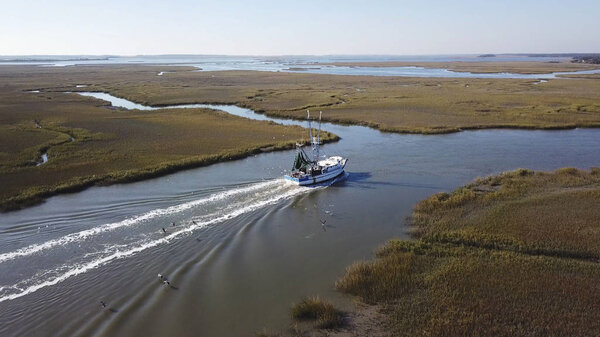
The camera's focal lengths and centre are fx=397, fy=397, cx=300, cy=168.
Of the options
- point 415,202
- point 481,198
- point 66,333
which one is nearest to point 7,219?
point 66,333

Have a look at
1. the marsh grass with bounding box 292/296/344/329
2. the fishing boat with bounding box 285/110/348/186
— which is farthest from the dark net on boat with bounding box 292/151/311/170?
the marsh grass with bounding box 292/296/344/329

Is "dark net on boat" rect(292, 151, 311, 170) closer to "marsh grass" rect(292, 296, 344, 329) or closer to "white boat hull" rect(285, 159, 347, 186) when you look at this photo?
"white boat hull" rect(285, 159, 347, 186)

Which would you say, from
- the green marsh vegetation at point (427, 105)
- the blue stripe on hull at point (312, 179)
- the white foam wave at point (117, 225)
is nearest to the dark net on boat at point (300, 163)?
the blue stripe on hull at point (312, 179)

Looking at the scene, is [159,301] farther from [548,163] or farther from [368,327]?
[548,163]

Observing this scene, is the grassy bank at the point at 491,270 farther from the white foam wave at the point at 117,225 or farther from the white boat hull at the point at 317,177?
the white foam wave at the point at 117,225

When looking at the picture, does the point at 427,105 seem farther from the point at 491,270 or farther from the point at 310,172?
the point at 491,270

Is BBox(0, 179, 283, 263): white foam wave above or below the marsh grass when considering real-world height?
above

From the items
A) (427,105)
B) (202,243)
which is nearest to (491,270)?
(202,243)
